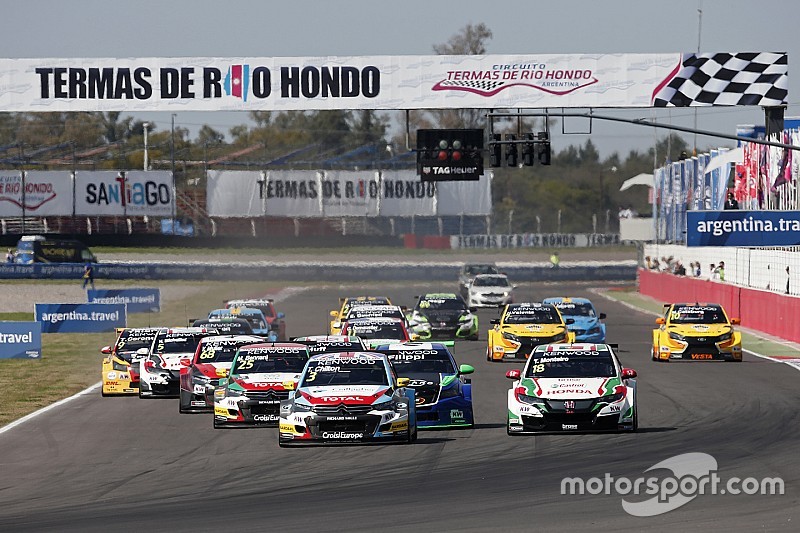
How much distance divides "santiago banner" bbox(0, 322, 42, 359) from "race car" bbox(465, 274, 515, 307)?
23.9 meters

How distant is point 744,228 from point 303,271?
36809 mm

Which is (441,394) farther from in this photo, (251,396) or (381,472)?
(381,472)

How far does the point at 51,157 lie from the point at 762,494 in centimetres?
8503

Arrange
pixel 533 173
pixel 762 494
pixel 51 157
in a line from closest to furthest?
pixel 762 494, pixel 51 157, pixel 533 173

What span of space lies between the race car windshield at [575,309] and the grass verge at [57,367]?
12.4 metres

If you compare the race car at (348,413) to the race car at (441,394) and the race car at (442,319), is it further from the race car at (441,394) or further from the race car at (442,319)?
the race car at (442,319)

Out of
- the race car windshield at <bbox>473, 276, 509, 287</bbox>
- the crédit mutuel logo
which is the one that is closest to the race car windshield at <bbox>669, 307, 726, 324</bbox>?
the crédit mutuel logo

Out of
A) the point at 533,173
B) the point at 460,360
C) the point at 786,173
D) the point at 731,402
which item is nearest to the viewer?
the point at 731,402

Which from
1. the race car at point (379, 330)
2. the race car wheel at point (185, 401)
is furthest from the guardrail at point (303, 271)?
the race car wheel at point (185, 401)

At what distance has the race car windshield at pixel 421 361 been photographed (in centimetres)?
2036

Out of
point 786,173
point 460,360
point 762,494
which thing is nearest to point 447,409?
point 762,494

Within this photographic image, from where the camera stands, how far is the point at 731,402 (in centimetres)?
2314

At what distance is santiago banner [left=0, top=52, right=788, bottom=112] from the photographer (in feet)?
126

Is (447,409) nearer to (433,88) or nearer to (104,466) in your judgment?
(104,466)
